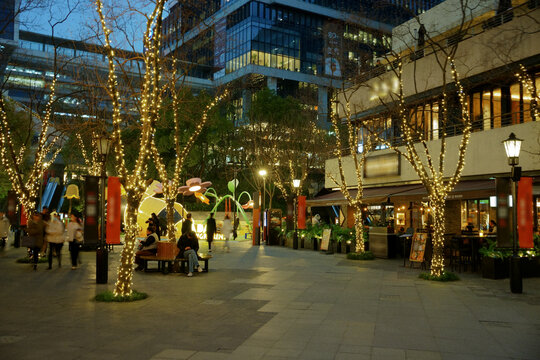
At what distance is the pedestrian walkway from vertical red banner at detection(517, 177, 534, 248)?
4.08 feet

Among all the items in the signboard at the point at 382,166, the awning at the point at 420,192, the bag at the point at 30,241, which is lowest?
the bag at the point at 30,241

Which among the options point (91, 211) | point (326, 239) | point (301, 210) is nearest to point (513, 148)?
point (91, 211)

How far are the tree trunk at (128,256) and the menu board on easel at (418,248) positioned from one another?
9.77 meters

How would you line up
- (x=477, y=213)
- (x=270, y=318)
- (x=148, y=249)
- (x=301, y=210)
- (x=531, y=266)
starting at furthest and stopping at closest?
(x=301, y=210), (x=477, y=213), (x=148, y=249), (x=531, y=266), (x=270, y=318)

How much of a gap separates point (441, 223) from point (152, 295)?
320 inches

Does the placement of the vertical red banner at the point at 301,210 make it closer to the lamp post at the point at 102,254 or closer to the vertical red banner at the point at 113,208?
the lamp post at the point at 102,254

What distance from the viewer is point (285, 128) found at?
3744cm

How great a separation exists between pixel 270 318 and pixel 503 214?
6986 millimetres

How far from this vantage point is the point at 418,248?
53.3ft

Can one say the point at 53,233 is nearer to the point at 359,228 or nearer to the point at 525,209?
the point at 359,228

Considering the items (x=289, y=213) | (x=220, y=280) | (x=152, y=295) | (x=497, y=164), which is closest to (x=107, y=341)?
(x=152, y=295)

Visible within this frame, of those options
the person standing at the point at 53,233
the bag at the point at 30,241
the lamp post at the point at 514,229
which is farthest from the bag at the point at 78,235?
the lamp post at the point at 514,229

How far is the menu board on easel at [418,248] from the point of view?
52.5 feet

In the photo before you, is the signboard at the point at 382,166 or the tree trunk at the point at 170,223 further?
the signboard at the point at 382,166
